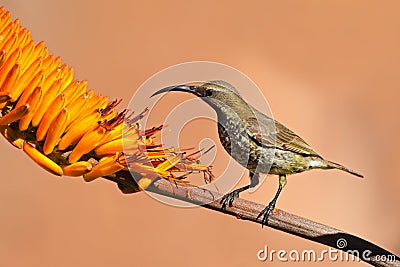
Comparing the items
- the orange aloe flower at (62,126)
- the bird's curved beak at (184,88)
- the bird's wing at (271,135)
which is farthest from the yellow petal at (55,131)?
the bird's wing at (271,135)

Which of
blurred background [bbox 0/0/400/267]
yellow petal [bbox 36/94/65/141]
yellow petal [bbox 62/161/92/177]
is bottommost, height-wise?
yellow petal [bbox 62/161/92/177]

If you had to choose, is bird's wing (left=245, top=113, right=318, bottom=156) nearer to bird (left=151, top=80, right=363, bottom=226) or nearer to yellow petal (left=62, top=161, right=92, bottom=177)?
bird (left=151, top=80, right=363, bottom=226)

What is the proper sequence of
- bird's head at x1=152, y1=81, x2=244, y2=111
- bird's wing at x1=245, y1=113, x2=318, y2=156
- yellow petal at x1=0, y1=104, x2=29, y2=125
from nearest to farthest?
yellow petal at x1=0, y1=104, x2=29, y2=125 < bird's head at x1=152, y1=81, x2=244, y2=111 < bird's wing at x1=245, y1=113, x2=318, y2=156

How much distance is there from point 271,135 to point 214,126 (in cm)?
405

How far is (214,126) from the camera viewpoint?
6.21 m

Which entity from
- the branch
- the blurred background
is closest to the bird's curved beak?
the branch

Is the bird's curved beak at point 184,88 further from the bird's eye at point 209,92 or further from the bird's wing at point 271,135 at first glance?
the bird's wing at point 271,135

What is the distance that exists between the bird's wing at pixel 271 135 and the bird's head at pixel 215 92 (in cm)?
10

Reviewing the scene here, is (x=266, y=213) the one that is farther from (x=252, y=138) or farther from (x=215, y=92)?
(x=252, y=138)

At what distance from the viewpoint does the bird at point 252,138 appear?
183cm

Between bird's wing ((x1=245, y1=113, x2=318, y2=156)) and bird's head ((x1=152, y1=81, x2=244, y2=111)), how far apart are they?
0.33ft

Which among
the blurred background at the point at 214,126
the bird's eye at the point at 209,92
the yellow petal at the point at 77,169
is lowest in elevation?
the yellow petal at the point at 77,169

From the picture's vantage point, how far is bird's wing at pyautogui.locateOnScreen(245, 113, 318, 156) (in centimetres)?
201

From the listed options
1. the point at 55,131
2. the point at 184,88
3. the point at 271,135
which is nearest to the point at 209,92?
the point at 184,88
